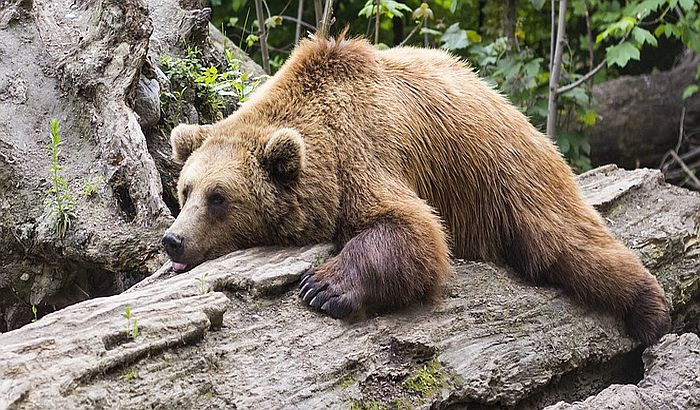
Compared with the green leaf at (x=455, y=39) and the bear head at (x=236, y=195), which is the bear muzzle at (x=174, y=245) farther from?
the green leaf at (x=455, y=39)

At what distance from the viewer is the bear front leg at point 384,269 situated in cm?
436

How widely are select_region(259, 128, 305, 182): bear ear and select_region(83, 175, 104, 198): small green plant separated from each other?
127 centimetres

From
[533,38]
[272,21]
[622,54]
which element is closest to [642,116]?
[533,38]

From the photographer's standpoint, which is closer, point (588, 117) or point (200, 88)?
point (200, 88)

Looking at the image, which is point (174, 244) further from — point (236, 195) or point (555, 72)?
point (555, 72)

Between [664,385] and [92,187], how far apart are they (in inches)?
136

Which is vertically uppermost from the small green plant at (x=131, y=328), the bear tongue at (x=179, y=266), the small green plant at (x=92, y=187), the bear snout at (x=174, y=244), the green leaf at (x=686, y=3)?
the green leaf at (x=686, y=3)

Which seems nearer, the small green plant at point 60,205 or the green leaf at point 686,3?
the small green plant at point 60,205

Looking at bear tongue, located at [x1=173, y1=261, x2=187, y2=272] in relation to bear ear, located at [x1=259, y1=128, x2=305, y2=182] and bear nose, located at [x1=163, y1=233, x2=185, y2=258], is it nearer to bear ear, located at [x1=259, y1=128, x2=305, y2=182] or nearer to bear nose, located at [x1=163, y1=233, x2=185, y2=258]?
bear nose, located at [x1=163, y1=233, x2=185, y2=258]

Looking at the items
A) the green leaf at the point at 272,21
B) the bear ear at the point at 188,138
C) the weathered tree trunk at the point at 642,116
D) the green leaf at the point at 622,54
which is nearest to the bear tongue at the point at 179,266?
the bear ear at the point at 188,138

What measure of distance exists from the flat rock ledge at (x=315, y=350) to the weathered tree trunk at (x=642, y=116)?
17.0 ft

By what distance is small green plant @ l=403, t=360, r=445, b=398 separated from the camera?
4.21 meters

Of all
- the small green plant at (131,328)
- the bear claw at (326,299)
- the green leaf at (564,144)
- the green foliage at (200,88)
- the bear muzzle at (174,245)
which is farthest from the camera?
the green leaf at (564,144)

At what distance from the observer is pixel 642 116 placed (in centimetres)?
1083
